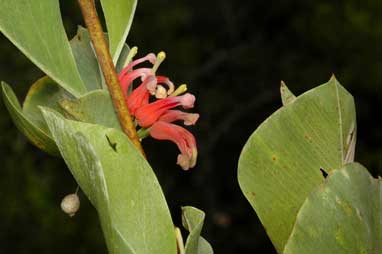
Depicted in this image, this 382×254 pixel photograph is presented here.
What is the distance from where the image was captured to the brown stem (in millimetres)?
763

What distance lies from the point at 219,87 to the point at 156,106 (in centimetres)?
412

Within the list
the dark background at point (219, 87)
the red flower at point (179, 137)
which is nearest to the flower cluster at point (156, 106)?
the red flower at point (179, 137)

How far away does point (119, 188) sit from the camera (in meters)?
0.73

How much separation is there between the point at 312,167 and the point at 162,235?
0.47 ft

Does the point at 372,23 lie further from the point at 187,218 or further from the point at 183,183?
the point at 187,218

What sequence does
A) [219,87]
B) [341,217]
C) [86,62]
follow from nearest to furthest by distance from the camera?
[341,217]
[86,62]
[219,87]

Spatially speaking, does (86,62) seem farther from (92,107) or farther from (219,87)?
(219,87)

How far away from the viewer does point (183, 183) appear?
4859 mm

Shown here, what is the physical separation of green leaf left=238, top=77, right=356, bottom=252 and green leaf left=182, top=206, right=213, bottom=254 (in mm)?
48

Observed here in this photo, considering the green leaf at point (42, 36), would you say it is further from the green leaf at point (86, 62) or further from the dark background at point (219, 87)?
the dark background at point (219, 87)

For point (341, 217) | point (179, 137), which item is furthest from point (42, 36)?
point (341, 217)

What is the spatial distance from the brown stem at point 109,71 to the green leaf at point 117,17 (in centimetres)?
5

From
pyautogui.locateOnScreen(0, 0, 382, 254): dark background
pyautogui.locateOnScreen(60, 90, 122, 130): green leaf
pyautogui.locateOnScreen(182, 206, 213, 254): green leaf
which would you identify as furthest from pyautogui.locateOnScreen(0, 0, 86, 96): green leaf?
pyautogui.locateOnScreen(0, 0, 382, 254): dark background

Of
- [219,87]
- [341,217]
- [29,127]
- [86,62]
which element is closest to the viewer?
[341,217]
